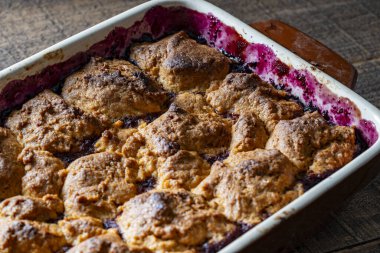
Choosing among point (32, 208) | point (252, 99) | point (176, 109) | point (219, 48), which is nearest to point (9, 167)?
point (32, 208)

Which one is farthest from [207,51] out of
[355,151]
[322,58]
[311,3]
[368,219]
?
[311,3]

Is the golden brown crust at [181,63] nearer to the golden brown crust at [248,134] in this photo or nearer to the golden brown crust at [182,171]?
the golden brown crust at [248,134]

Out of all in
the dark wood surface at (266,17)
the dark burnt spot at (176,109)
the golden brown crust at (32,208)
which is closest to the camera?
the golden brown crust at (32,208)

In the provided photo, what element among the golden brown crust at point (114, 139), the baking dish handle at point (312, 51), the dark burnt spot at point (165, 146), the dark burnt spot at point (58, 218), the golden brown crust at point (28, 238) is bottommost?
the dark burnt spot at point (58, 218)

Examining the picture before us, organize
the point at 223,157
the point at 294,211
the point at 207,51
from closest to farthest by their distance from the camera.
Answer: the point at 294,211 → the point at 223,157 → the point at 207,51

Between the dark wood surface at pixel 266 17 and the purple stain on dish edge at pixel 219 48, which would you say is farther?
the dark wood surface at pixel 266 17

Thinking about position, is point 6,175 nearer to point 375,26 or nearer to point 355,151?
point 355,151

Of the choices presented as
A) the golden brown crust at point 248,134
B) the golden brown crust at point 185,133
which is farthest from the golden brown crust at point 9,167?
the golden brown crust at point 248,134

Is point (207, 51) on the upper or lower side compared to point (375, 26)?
upper
